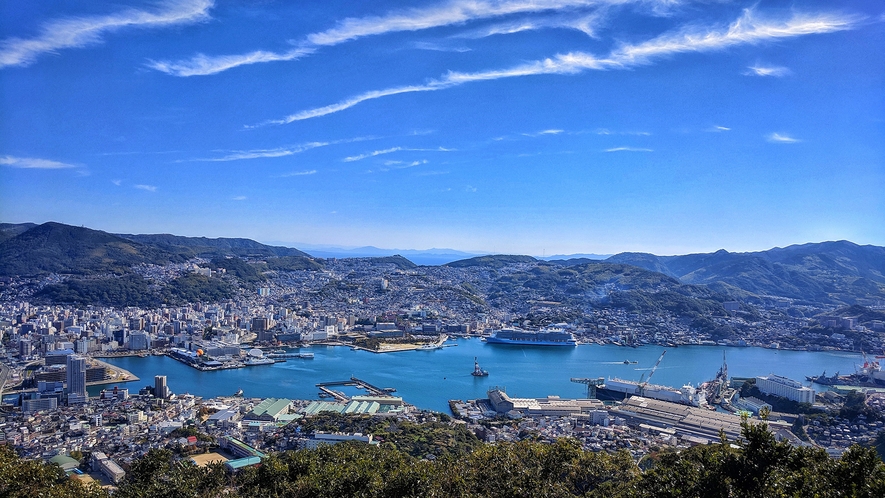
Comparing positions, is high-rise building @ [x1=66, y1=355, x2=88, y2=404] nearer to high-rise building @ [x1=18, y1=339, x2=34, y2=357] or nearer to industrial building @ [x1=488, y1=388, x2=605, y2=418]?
high-rise building @ [x1=18, y1=339, x2=34, y2=357]

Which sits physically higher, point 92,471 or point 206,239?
point 206,239

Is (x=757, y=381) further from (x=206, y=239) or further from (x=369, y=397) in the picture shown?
(x=206, y=239)

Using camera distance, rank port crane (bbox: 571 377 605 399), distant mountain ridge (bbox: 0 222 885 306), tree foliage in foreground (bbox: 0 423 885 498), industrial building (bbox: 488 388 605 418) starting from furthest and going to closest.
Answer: distant mountain ridge (bbox: 0 222 885 306)
port crane (bbox: 571 377 605 399)
industrial building (bbox: 488 388 605 418)
tree foliage in foreground (bbox: 0 423 885 498)

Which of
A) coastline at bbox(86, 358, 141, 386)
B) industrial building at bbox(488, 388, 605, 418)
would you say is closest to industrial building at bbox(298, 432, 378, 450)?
industrial building at bbox(488, 388, 605, 418)

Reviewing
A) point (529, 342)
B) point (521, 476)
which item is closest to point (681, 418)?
point (521, 476)

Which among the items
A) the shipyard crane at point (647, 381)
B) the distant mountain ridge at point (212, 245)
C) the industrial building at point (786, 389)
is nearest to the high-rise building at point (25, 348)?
the shipyard crane at point (647, 381)

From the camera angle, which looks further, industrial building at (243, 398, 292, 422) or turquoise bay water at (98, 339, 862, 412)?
turquoise bay water at (98, 339, 862, 412)

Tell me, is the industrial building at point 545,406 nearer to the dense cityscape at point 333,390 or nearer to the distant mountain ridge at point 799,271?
the dense cityscape at point 333,390

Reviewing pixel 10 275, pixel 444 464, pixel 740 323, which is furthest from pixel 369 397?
pixel 10 275

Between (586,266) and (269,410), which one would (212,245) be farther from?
(269,410)
